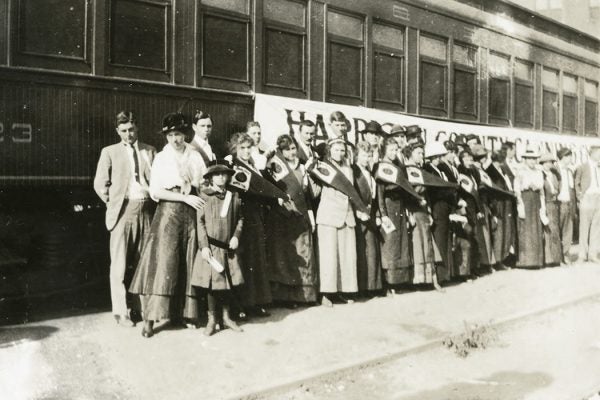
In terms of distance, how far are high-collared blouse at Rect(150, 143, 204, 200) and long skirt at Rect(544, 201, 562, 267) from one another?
5.93 m

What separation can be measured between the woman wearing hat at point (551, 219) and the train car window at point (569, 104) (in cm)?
492

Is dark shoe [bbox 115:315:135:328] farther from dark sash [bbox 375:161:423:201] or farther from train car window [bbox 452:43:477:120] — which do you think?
train car window [bbox 452:43:477:120]

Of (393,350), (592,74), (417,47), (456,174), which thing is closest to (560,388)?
(393,350)

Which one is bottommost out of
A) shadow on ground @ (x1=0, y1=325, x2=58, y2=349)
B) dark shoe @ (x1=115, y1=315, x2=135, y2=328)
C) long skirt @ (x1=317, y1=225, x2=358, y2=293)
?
shadow on ground @ (x1=0, y1=325, x2=58, y2=349)

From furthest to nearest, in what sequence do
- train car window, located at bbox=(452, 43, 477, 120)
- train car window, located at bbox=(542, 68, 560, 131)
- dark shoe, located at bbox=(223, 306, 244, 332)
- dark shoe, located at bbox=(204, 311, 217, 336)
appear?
train car window, located at bbox=(542, 68, 560, 131), train car window, located at bbox=(452, 43, 477, 120), dark shoe, located at bbox=(223, 306, 244, 332), dark shoe, located at bbox=(204, 311, 217, 336)

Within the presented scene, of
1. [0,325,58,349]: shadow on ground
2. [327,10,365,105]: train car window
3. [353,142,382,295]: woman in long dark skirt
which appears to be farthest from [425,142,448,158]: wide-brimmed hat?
[0,325,58,349]: shadow on ground

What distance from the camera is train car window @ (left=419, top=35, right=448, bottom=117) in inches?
359

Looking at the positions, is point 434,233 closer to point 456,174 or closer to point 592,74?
point 456,174

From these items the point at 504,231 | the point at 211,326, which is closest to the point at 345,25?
the point at 504,231

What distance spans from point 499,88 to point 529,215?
3675 mm

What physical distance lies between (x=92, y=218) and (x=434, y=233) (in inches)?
149

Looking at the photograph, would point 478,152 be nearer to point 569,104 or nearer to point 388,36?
point 388,36

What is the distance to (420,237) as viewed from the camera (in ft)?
20.7

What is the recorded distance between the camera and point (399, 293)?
629cm
